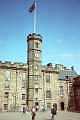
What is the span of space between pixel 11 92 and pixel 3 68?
5165 millimetres

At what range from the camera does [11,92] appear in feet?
199

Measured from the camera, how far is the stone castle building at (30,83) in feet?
197

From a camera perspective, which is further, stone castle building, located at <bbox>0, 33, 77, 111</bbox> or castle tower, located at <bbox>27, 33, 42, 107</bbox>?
castle tower, located at <bbox>27, 33, 42, 107</bbox>

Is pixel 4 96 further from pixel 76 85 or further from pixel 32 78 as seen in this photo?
pixel 76 85

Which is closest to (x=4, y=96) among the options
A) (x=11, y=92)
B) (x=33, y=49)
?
(x=11, y=92)

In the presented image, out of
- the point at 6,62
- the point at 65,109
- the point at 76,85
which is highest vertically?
the point at 6,62

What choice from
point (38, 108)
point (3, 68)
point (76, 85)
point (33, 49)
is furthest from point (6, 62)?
point (76, 85)

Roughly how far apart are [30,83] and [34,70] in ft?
9.21

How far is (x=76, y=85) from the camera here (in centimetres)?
6575

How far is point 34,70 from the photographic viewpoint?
61.5m

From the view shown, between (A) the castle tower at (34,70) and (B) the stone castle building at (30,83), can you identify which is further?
(A) the castle tower at (34,70)

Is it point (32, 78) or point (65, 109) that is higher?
point (32, 78)

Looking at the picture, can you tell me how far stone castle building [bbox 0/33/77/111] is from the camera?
60.2 m

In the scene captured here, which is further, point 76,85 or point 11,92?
point 76,85
